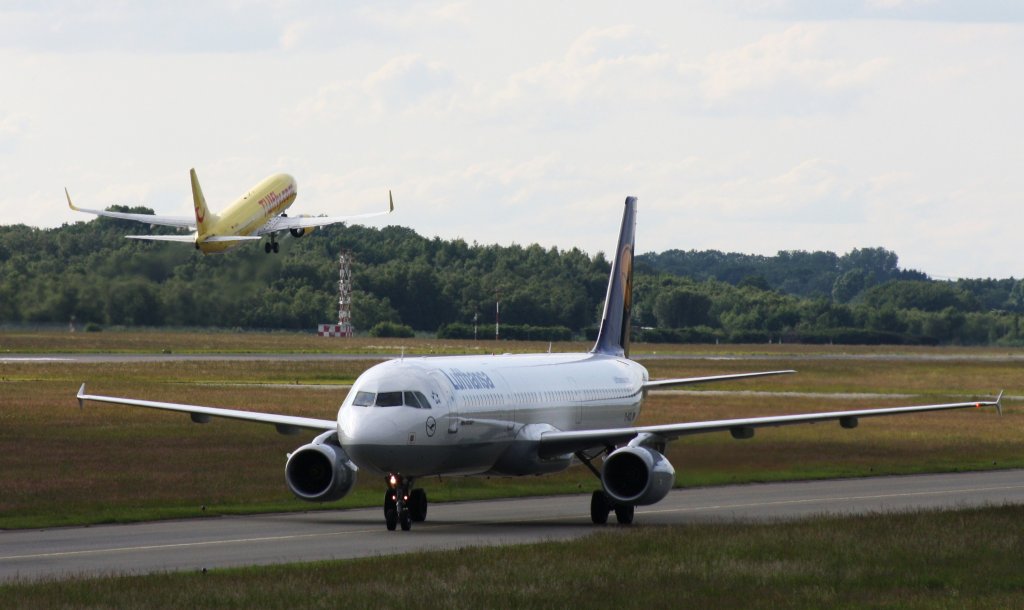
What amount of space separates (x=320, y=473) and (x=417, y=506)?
2.28 metres

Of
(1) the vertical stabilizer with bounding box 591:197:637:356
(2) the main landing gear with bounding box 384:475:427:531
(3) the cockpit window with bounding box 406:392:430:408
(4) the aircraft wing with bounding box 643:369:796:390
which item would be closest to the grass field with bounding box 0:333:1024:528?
(4) the aircraft wing with bounding box 643:369:796:390

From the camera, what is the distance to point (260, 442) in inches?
2095

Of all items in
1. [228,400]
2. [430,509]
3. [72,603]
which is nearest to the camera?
[72,603]

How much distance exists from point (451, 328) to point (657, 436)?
132021mm

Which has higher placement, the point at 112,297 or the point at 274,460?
the point at 112,297

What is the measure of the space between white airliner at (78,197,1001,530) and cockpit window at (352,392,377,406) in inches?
0.9

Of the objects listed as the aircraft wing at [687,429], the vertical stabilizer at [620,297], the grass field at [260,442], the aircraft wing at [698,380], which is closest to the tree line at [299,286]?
the grass field at [260,442]

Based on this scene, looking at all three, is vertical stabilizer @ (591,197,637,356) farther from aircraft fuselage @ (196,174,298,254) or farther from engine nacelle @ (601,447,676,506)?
aircraft fuselage @ (196,174,298,254)

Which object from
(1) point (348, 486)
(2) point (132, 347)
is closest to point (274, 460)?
(1) point (348, 486)

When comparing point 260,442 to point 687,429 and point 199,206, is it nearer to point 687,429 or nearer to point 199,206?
point 687,429

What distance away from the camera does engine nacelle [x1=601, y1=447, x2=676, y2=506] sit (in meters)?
32.5

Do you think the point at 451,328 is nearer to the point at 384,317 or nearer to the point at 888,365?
the point at 384,317

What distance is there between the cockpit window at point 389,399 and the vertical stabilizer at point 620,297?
13580 mm

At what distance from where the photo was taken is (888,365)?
402ft
